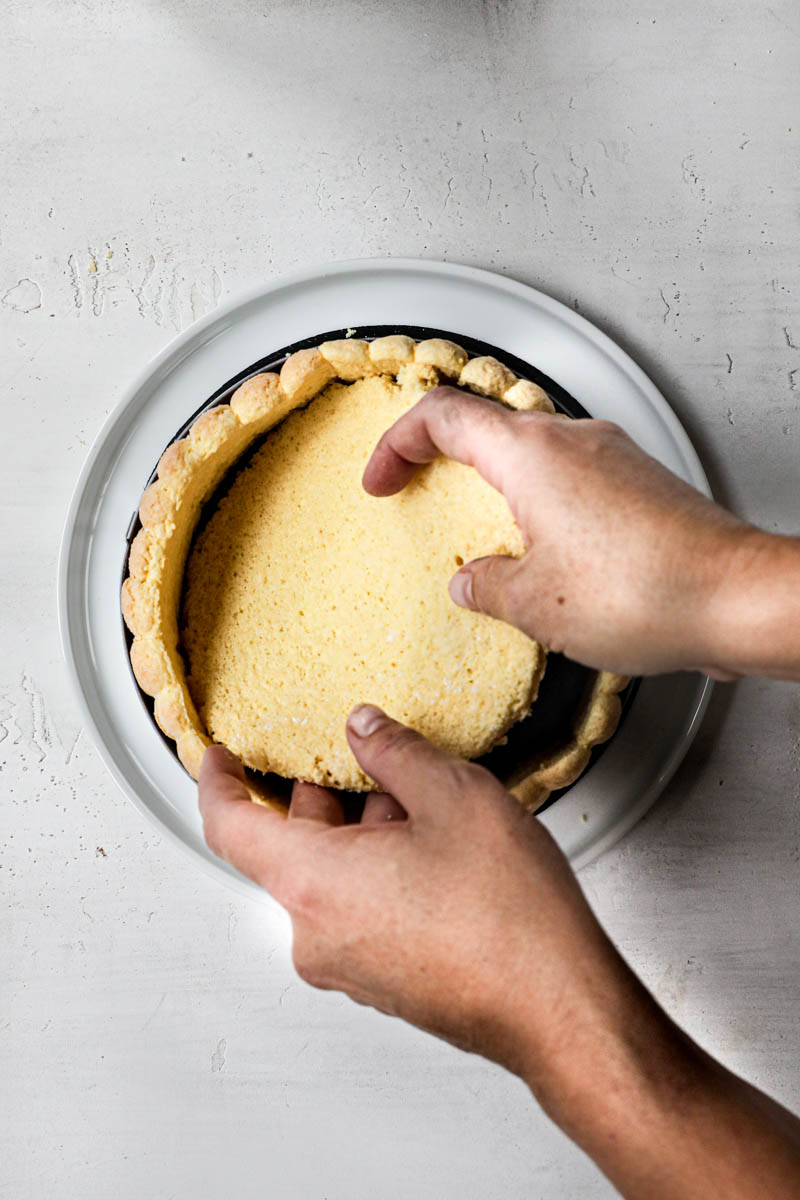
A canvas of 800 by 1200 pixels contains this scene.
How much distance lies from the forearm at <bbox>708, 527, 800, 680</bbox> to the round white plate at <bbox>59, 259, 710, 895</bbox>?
25cm

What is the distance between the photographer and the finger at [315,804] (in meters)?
0.69

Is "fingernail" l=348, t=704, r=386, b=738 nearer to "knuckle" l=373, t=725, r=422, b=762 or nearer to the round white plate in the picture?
"knuckle" l=373, t=725, r=422, b=762

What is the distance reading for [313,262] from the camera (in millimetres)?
875

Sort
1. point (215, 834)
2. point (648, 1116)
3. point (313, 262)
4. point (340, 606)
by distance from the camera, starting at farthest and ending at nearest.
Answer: point (313, 262) → point (340, 606) → point (215, 834) → point (648, 1116)

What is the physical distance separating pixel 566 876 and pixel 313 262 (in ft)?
2.03

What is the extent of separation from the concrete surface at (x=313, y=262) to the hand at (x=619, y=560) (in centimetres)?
32

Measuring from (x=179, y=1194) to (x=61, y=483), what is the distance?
0.69 meters

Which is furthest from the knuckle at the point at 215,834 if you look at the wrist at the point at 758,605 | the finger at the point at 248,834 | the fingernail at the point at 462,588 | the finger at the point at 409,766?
the wrist at the point at 758,605

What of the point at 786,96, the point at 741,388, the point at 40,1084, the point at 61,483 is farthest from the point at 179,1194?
the point at 786,96

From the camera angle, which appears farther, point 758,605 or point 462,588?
point 462,588

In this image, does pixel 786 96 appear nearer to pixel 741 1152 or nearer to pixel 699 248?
pixel 699 248

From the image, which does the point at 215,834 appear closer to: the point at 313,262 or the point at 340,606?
the point at 340,606

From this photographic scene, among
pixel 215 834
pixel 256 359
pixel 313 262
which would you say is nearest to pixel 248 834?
pixel 215 834

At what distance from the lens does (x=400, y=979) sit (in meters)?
0.51
